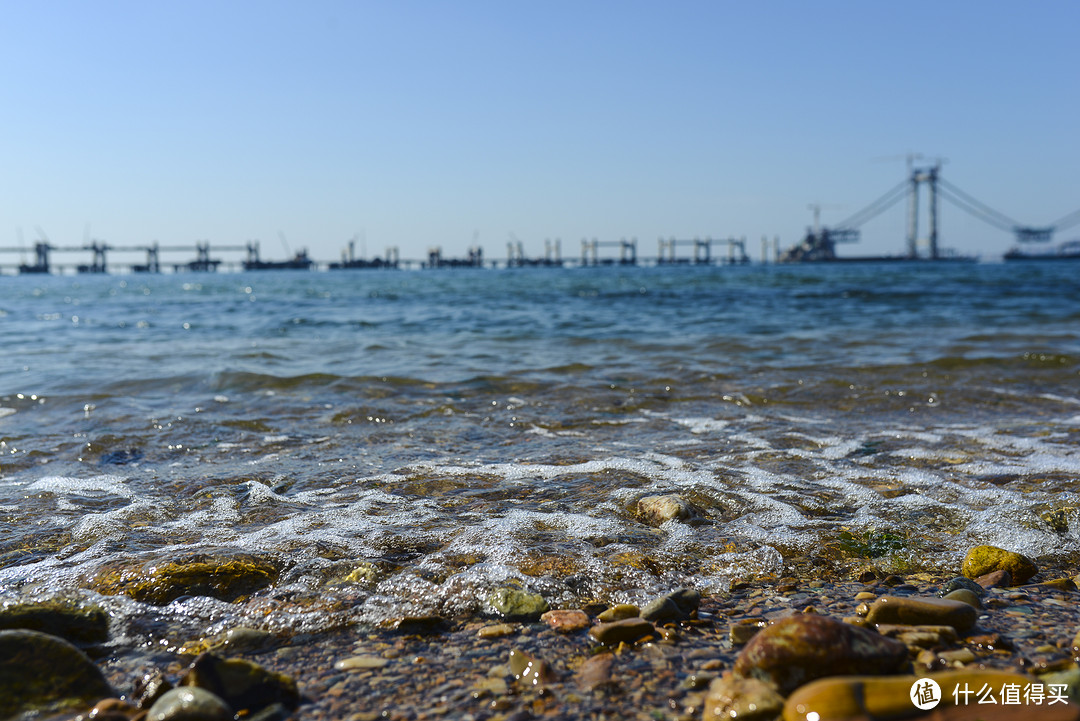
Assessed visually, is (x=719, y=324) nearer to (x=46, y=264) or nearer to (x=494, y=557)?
(x=494, y=557)

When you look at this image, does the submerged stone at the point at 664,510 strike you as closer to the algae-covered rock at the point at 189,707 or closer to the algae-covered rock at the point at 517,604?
the algae-covered rock at the point at 517,604

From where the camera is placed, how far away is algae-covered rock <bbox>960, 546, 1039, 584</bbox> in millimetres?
2076

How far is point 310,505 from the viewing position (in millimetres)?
2883

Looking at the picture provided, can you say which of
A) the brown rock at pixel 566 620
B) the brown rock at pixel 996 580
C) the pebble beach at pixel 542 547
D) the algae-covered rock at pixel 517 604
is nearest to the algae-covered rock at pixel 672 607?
the pebble beach at pixel 542 547

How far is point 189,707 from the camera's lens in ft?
4.42

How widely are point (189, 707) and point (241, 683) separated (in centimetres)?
13

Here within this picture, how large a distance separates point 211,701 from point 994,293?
67.0ft

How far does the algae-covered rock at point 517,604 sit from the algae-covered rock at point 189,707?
73cm

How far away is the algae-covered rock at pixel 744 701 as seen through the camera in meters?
1.32

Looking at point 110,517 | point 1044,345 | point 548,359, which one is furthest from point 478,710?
point 1044,345

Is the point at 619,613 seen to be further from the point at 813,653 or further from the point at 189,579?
the point at 189,579

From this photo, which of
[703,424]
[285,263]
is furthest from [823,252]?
[703,424]

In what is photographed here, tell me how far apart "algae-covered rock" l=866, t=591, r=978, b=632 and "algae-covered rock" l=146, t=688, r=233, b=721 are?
1.49m

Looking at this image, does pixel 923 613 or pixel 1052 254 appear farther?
pixel 1052 254
